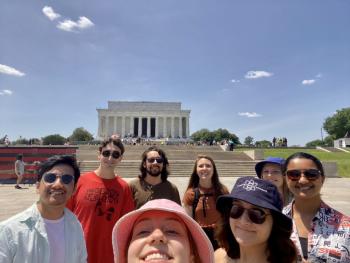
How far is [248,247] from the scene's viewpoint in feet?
5.94

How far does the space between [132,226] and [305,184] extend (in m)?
1.76

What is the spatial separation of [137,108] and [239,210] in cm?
7923

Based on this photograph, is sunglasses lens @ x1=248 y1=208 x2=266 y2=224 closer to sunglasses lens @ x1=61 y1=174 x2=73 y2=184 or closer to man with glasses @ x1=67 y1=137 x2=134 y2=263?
sunglasses lens @ x1=61 y1=174 x2=73 y2=184

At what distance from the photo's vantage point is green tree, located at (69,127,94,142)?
87.0 metres

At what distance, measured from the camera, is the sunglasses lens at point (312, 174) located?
7.96 feet

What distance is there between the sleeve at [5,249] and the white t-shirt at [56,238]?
31 cm

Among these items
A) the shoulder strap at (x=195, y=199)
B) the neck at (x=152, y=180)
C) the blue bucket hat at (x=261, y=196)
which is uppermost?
the blue bucket hat at (x=261, y=196)

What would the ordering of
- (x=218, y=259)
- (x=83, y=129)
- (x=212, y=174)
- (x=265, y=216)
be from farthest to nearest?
1. (x=83, y=129)
2. (x=212, y=174)
3. (x=218, y=259)
4. (x=265, y=216)

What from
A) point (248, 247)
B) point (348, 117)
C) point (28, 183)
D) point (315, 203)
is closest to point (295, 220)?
point (315, 203)

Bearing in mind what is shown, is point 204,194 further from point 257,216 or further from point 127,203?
point 257,216

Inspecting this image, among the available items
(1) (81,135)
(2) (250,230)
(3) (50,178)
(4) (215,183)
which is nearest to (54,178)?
(3) (50,178)

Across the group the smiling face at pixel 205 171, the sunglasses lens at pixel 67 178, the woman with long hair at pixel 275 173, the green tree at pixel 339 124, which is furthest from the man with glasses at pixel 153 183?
the green tree at pixel 339 124

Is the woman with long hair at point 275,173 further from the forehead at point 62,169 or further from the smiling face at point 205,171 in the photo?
the forehead at point 62,169

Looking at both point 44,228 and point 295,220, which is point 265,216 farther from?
point 44,228
